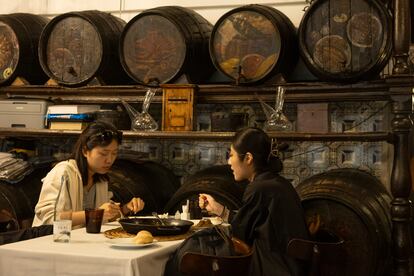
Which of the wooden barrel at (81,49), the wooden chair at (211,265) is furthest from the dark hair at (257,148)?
the wooden barrel at (81,49)

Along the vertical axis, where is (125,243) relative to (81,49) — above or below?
below

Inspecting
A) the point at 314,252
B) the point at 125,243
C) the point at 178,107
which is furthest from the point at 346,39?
the point at 125,243

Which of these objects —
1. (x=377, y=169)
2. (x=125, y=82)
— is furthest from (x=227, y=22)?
(x=377, y=169)

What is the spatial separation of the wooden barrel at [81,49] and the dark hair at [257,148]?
6.51ft

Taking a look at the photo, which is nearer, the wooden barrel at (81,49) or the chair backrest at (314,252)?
the chair backrest at (314,252)

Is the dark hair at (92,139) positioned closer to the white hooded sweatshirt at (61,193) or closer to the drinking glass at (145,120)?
the white hooded sweatshirt at (61,193)

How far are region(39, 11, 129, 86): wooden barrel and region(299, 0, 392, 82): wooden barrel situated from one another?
157 centimetres

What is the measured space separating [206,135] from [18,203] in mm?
1530

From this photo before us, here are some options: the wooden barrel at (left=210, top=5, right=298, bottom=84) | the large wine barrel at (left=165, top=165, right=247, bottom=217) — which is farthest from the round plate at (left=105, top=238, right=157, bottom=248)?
the wooden barrel at (left=210, top=5, right=298, bottom=84)

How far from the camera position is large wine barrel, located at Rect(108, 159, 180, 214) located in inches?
184

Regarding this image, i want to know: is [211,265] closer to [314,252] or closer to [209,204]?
[314,252]

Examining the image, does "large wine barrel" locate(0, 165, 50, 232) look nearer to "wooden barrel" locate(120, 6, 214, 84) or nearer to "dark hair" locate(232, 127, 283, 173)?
"wooden barrel" locate(120, 6, 214, 84)

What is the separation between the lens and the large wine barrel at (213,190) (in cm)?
429

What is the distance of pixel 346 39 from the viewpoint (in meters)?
4.30
